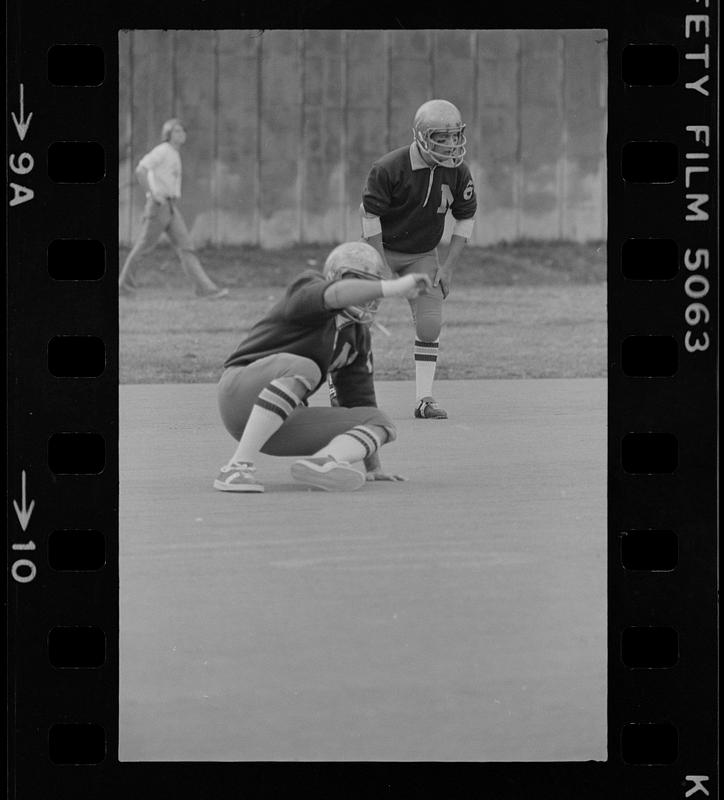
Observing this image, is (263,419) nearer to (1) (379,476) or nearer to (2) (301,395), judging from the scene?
(2) (301,395)

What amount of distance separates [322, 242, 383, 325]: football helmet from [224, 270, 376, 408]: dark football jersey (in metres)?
0.22

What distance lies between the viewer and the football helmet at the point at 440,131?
30.8ft

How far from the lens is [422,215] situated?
9805mm

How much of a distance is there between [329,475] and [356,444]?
0.63 ft

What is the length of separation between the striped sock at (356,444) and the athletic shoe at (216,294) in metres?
0.84

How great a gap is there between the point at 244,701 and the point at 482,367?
2.29 meters

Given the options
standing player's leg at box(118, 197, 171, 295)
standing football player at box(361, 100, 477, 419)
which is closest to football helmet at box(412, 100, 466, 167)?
standing football player at box(361, 100, 477, 419)

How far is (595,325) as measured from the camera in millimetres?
9578

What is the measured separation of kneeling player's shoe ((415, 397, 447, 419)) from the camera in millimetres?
9906

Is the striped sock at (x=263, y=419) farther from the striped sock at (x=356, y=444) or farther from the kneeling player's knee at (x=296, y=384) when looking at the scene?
the striped sock at (x=356, y=444)

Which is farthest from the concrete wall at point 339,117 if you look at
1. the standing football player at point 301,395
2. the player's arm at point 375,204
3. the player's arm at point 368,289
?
the standing football player at point 301,395
